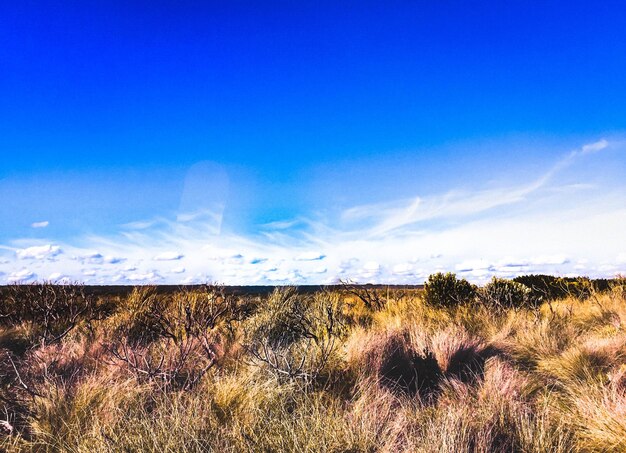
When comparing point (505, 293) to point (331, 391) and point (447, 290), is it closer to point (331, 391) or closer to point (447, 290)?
point (447, 290)

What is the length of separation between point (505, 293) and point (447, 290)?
4.98 ft

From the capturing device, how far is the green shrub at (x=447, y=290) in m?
12.2

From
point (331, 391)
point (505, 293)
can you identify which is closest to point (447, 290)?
point (505, 293)

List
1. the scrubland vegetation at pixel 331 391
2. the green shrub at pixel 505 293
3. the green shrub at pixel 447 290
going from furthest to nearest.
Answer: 1. the green shrub at pixel 447 290
2. the green shrub at pixel 505 293
3. the scrubland vegetation at pixel 331 391

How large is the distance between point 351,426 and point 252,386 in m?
1.73

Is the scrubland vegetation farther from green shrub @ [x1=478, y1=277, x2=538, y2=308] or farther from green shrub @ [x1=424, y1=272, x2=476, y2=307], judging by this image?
green shrub @ [x1=424, y1=272, x2=476, y2=307]

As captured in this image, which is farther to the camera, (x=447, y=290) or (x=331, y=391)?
(x=447, y=290)

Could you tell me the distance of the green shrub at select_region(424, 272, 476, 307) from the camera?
12.2 m

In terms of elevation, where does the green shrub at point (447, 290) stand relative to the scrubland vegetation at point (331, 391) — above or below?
above

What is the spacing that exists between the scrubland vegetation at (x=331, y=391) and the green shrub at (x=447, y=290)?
3.18 meters

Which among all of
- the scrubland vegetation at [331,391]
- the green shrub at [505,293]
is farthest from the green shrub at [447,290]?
the scrubland vegetation at [331,391]

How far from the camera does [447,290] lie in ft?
40.9

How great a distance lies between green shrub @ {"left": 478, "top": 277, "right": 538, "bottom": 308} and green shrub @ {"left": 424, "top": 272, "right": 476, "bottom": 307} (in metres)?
0.38

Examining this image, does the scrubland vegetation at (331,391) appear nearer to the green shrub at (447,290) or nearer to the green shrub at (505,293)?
the green shrub at (505,293)
